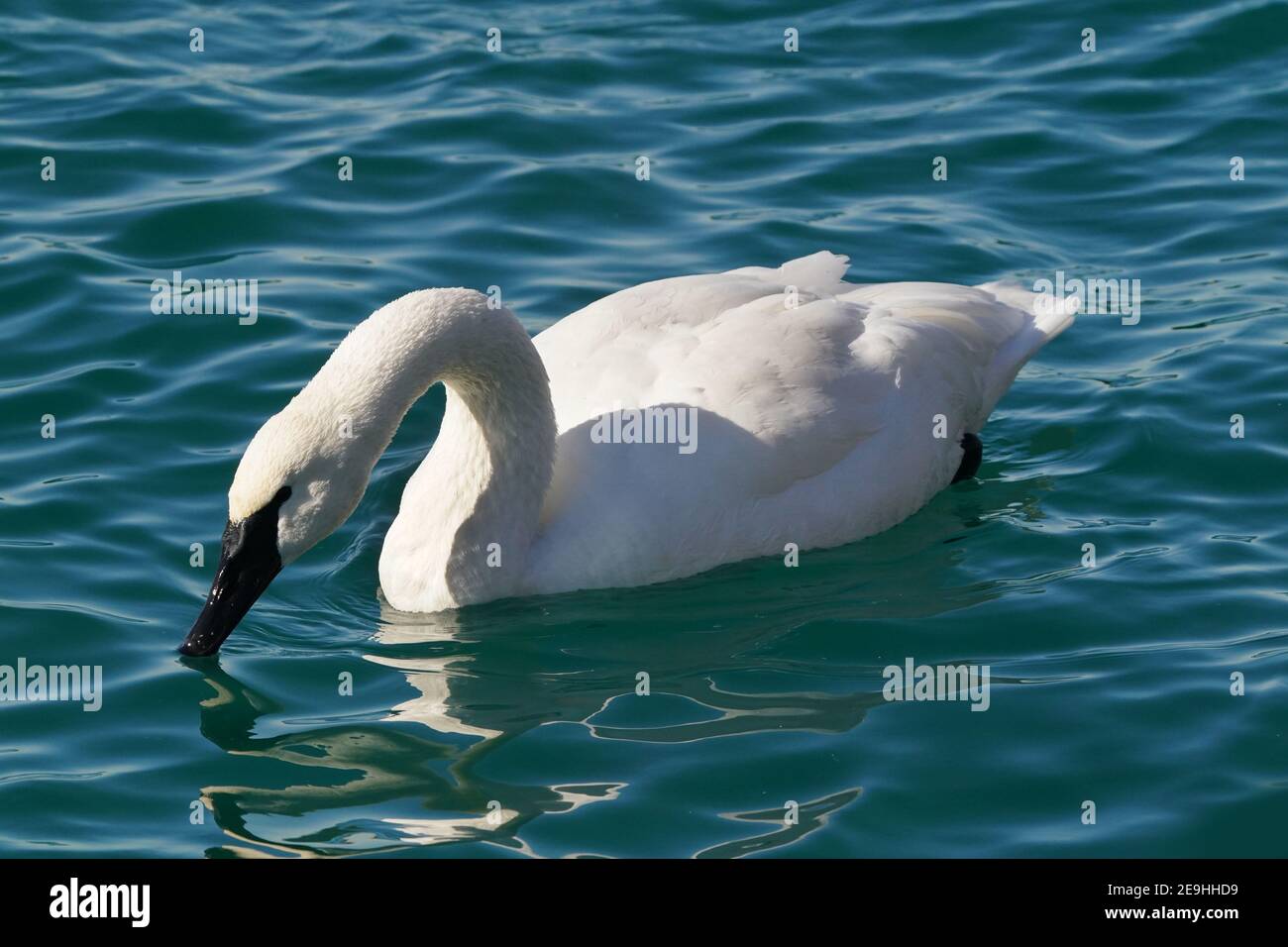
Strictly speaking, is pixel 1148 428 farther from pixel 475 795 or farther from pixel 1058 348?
pixel 475 795

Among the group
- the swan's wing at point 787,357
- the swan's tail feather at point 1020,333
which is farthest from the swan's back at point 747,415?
the swan's tail feather at point 1020,333

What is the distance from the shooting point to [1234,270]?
1141 cm

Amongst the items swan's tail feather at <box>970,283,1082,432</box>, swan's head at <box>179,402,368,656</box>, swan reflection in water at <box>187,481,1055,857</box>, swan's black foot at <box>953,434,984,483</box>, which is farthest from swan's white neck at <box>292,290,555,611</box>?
swan's tail feather at <box>970,283,1082,432</box>

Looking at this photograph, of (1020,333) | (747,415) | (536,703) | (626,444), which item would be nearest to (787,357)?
(747,415)

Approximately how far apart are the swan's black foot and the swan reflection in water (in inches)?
24.7

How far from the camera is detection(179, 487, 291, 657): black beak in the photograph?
25.1 feet

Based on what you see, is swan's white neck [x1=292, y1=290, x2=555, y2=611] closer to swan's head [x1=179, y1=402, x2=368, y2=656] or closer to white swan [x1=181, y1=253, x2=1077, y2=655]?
white swan [x1=181, y1=253, x2=1077, y2=655]

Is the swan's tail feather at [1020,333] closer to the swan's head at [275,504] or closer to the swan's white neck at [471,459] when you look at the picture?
the swan's white neck at [471,459]

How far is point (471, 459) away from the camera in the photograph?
28.1 feet

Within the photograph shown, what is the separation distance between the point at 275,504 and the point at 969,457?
3.62 meters

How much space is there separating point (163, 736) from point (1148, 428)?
4975 millimetres

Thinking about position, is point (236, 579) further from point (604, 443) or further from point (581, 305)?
point (581, 305)

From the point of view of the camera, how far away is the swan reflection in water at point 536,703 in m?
6.84

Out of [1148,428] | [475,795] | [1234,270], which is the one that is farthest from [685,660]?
Answer: [1234,270]
